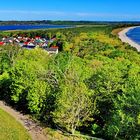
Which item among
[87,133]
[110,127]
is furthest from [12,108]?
[110,127]

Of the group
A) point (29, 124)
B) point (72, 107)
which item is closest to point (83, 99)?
point (72, 107)

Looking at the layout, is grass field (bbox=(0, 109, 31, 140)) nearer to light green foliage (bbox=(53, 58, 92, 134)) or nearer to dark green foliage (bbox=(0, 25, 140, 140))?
dark green foliage (bbox=(0, 25, 140, 140))

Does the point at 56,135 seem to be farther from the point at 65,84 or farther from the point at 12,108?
the point at 12,108

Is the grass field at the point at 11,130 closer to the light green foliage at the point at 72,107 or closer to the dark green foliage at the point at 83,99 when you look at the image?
the dark green foliage at the point at 83,99

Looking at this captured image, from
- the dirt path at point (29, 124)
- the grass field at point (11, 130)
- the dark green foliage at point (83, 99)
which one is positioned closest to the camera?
the dark green foliage at point (83, 99)

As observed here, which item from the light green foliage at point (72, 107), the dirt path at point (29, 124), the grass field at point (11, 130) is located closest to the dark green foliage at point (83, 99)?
the light green foliage at point (72, 107)

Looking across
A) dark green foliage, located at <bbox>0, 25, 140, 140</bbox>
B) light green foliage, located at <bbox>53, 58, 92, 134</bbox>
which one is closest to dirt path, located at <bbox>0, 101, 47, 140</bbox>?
dark green foliage, located at <bbox>0, 25, 140, 140</bbox>

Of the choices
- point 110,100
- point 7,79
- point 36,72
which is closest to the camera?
point 110,100
